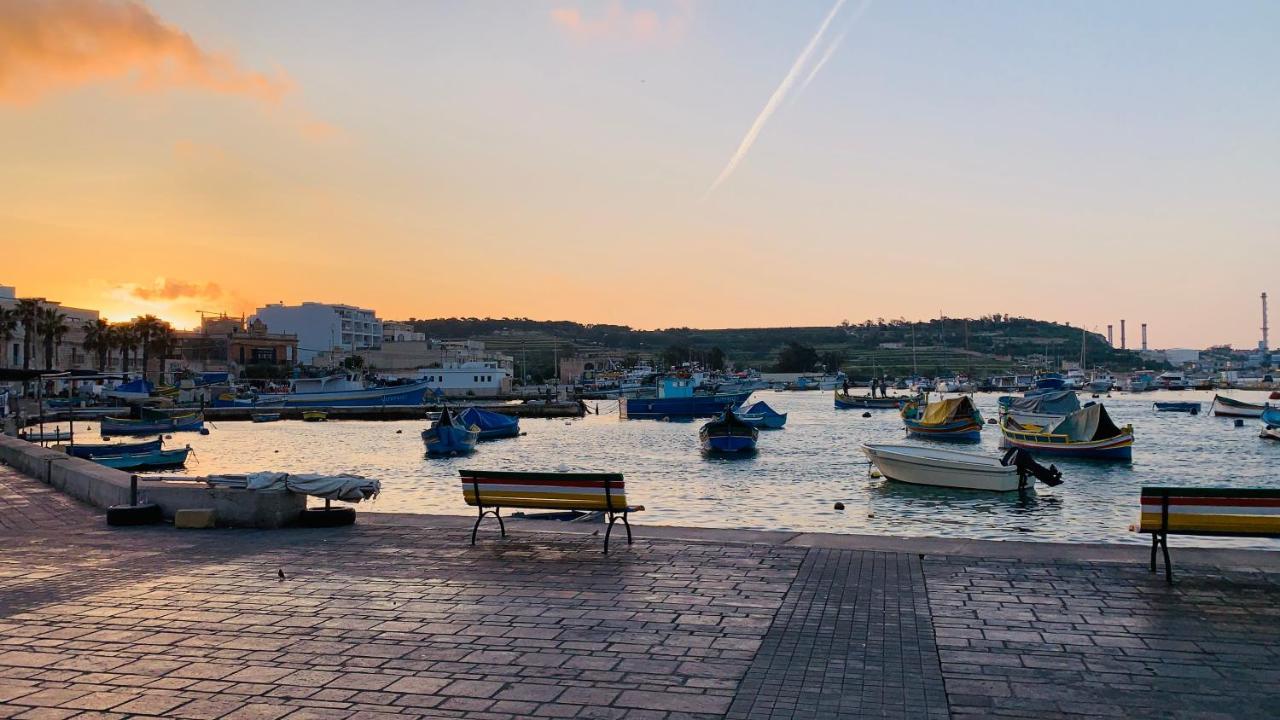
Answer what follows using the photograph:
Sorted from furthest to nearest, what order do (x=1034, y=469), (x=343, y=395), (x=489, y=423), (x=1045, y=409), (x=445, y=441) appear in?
(x=343, y=395) → (x=489, y=423) → (x=1045, y=409) → (x=445, y=441) → (x=1034, y=469)

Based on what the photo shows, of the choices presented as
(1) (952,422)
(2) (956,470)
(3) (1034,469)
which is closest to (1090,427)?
(1) (952,422)

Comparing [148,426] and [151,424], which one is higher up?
[151,424]

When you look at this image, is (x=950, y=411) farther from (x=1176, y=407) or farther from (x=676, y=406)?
(x=1176, y=407)

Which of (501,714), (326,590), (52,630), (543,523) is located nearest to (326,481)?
(543,523)

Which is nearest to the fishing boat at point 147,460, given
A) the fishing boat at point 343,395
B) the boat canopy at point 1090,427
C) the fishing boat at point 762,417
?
the fishing boat at point 762,417

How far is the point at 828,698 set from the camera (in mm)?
6074

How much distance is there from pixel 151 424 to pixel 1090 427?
61785 millimetres

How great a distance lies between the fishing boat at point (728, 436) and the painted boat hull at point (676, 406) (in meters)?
41.3

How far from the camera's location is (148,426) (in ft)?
222

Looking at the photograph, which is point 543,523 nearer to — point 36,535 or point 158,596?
point 158,596

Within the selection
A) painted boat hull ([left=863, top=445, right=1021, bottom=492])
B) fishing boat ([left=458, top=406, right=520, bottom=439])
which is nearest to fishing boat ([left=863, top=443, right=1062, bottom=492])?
painted boat hull ([left=863, top=445, right=1021, bottom=492])

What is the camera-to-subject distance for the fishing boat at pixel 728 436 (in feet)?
162

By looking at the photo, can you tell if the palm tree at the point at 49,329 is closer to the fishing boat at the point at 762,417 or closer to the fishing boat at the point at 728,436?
the fishing boat at the point at 762,417

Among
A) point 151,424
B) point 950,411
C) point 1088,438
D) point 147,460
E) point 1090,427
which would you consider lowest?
point 151,424
